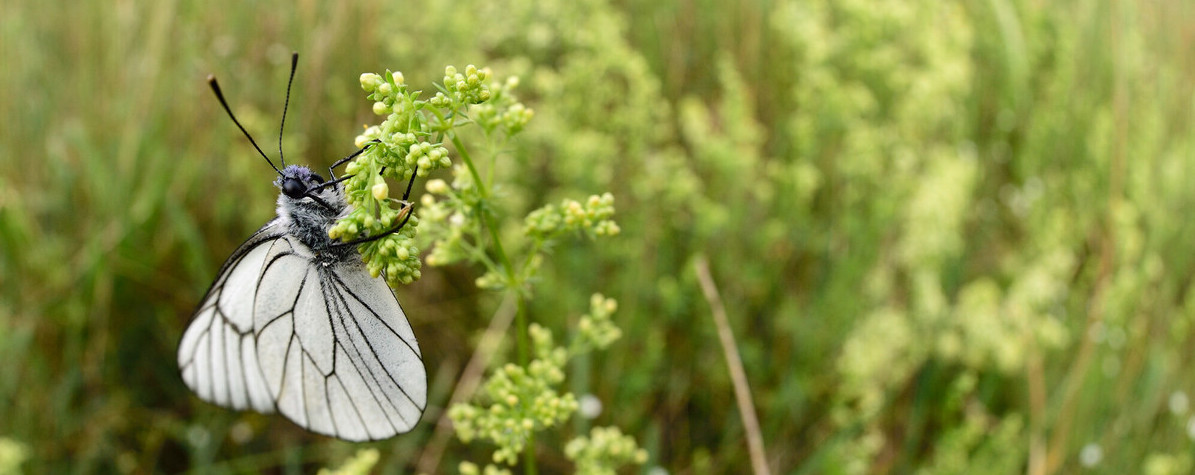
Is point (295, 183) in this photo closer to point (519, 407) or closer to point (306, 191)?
point (306, 191)

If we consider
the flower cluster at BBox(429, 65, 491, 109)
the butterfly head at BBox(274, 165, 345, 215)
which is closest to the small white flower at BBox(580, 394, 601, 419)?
the butterfly head at BBox(274, 165, 345, 215)

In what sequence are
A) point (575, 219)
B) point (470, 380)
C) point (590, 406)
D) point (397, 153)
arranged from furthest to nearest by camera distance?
point (470, 380), point (590, 406), point (575, 219), point (397, 153)

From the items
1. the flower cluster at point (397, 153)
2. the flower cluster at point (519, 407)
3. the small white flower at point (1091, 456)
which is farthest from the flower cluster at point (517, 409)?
the small white flower at point (1091, 456)

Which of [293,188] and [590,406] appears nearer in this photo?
[293,188]

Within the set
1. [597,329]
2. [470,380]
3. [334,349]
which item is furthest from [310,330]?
[470,380]

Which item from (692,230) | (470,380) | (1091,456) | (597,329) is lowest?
(1091,456)

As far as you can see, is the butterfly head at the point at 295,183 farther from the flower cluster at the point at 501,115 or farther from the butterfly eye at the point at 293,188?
the flower cluster at the point at 501,115

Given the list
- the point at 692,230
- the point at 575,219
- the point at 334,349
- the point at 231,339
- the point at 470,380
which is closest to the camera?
the point at 575,219

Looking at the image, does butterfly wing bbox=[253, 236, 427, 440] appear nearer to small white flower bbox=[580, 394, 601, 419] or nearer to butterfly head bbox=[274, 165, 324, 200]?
butterfly head bbox=[274, 165, 324, 200]
